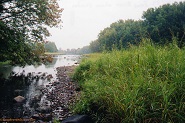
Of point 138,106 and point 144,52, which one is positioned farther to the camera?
point 144,52

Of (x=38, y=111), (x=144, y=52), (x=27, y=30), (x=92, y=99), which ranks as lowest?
(x=38, y=111)

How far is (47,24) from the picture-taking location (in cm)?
1540

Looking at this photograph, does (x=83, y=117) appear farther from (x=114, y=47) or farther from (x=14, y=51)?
(x=14, y=51)

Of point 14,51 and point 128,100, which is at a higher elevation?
point 14,51

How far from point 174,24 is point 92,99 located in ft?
133

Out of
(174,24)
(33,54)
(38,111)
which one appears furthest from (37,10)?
(174,24)

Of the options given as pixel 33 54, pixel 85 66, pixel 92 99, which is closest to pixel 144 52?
pixel 92 99

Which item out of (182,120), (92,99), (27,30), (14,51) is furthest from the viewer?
(27,30)

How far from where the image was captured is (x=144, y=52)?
5746mm

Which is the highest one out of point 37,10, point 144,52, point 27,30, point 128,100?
point 37,10

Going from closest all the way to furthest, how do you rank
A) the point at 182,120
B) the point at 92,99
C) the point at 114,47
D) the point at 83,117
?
the point at 182,120 → the point at 83,117 → the point at 92,99 → the point at 114,47

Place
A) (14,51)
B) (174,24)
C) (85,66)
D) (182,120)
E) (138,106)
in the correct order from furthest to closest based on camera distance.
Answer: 1. (174,24)
2. (14,51)
3. (85,66)
4. (138,106)
5. (182,120)

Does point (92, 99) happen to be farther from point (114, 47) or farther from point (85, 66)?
point (85, 66)

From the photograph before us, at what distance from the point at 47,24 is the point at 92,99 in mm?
12277
